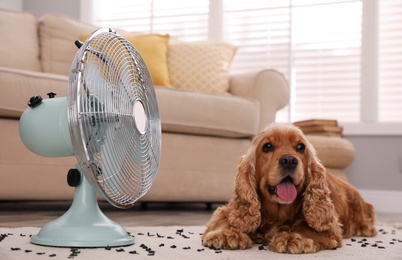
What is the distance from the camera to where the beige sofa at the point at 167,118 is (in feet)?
9.07

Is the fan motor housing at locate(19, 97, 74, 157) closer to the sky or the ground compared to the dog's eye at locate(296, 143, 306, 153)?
closer to the sky

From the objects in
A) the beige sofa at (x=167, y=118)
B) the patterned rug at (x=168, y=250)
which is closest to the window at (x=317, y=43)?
the beige sofa at (x=167, y=118)

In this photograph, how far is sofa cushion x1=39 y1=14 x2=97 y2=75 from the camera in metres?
3.86

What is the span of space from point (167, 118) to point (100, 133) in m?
1.56

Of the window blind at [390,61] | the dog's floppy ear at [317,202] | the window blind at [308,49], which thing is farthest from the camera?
the window blind at [308,49]

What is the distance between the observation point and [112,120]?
1.60 meters

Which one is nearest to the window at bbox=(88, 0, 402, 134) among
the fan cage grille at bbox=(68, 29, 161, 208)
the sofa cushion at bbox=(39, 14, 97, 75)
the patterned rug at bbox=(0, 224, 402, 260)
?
the sofa cushion at bbox=(39, 14, 97, 75)

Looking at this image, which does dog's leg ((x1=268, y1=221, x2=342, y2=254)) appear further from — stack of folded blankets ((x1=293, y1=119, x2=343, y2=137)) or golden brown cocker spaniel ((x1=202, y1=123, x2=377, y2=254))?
stack of folded blankets ((x1=293, y1=119, x2=343, y2=137))

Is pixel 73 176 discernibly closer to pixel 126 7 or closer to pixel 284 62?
pixel 284 62

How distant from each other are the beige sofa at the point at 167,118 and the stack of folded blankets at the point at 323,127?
0.27 meters

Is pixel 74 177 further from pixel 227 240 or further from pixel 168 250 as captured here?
pixel 227 240

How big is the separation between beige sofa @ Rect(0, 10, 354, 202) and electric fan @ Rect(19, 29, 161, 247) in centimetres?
107

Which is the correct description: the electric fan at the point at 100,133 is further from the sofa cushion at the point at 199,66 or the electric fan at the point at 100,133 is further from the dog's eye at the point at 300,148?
the sofa cushion at the point at 199,66

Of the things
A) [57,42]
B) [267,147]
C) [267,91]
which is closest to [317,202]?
[267,147]
